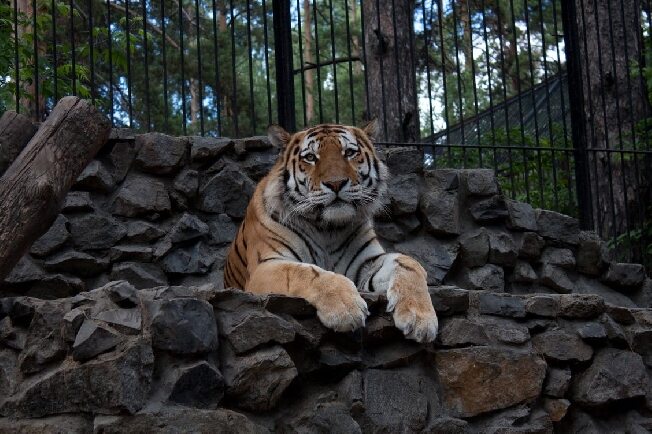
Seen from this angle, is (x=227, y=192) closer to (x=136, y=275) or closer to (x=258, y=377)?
(x=136, y=275)

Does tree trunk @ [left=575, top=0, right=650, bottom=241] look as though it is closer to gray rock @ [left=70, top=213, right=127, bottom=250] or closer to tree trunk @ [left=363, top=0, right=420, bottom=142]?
tree trunk @ [left=363, top=0, right=420, bottom=142]

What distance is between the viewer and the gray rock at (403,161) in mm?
5707

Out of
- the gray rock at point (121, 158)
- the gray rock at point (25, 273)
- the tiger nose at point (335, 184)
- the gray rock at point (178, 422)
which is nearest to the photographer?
the gray rock at point (178, 422)

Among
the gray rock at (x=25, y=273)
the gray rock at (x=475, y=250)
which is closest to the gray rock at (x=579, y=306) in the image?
the gray rock at (x=475, y=250)

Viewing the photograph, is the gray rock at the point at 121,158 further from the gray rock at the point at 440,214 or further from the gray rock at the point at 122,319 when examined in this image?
the gray rock at the point at 122,319

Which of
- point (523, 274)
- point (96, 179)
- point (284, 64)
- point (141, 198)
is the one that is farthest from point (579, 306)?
point (96, 179)

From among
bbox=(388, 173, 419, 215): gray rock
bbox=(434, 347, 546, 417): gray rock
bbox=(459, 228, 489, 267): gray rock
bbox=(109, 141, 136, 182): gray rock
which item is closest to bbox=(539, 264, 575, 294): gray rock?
bbox=(459, 228, 489, 267): gray rock

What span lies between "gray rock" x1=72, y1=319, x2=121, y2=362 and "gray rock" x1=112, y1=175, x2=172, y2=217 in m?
2.06

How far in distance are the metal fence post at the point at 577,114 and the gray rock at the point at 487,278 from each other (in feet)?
3.42

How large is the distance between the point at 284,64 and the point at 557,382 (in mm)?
2777

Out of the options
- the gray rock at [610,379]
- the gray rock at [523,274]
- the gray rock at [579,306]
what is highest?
the gray rock at [523,274]

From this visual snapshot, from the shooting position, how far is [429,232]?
18.5 feet

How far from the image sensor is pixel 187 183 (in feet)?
17.3

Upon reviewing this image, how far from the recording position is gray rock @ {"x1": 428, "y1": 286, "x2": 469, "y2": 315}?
3967 mm
